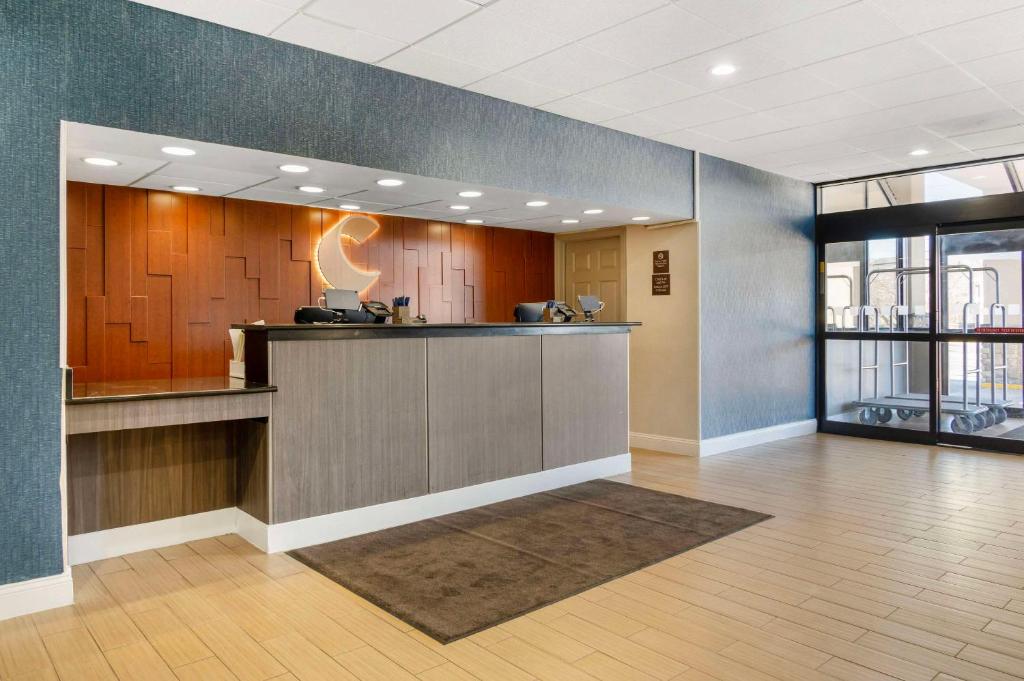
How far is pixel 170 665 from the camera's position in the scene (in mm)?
2570

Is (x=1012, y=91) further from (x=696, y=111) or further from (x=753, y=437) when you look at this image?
(x=753, y=437)

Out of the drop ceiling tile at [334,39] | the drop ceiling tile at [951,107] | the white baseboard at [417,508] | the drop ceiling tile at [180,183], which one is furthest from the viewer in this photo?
the drop ceiling tile at [951,107]

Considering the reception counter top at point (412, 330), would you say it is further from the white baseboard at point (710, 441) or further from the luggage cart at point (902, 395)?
the luggage cart at point (902, 395)

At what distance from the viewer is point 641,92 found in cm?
480

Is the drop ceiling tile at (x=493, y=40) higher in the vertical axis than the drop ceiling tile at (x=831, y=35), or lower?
lower

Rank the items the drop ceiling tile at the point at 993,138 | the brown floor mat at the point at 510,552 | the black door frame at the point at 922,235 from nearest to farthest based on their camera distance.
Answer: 1. the brown floor mat at the point at 510,552
2. the drop ceiling tile at the point at 993,138
3. the black door frame at the point at 922,235

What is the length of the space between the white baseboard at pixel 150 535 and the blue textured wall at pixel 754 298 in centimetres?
435

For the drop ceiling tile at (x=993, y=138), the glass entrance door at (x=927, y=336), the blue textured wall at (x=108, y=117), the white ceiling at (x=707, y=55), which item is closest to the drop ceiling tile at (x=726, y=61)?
the white ceiling at (x=707, y=55)

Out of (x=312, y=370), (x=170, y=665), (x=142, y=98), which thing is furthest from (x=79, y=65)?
(x=170, y=665)

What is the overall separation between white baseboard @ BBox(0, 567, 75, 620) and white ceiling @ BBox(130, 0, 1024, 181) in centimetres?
277

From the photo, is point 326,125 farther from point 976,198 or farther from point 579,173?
point 976,198

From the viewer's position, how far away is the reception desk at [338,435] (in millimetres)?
3732

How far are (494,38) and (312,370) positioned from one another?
7.15ft

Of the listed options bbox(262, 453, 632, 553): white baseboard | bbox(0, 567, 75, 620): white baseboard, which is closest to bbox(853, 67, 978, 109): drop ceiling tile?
bbox(262, 453, 632, 553): white baseboard
